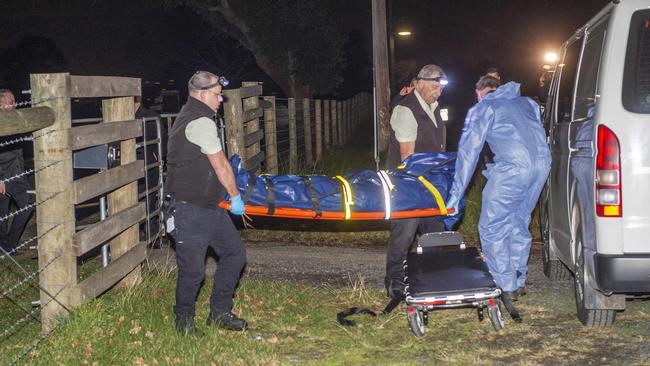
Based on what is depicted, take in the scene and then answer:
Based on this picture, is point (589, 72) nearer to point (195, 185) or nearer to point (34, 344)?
point (195, 185)

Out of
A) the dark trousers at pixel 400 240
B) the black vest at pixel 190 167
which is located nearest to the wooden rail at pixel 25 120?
the black vest at pixel 190 167

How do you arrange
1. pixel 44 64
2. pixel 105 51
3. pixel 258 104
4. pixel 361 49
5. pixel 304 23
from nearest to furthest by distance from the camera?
pixel 258 104
pixel 44 64
pixel 304 23
pixel 361 49
pixel 105 51

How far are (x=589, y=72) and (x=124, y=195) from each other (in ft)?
12.7

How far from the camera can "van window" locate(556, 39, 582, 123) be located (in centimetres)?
691


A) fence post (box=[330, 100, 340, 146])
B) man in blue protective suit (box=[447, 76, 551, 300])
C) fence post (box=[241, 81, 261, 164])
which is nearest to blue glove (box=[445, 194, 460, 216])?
man in blue protective suit (box=[447, 76, 551, 300])

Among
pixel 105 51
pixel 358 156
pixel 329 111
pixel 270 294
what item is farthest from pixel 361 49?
pixel 270 294

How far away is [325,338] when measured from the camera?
6.32 metres

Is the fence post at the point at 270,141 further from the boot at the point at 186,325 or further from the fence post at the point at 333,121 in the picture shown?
the fence post at the point at 333,121

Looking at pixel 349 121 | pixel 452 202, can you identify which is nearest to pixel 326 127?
pixel 349 121

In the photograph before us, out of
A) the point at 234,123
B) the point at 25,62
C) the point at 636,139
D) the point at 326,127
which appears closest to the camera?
the point at 636,139

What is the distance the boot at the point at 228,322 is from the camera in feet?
21.2

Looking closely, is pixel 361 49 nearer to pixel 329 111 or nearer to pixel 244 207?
pixel 329 111

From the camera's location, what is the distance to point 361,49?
69938mm

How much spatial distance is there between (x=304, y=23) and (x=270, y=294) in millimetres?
37055
